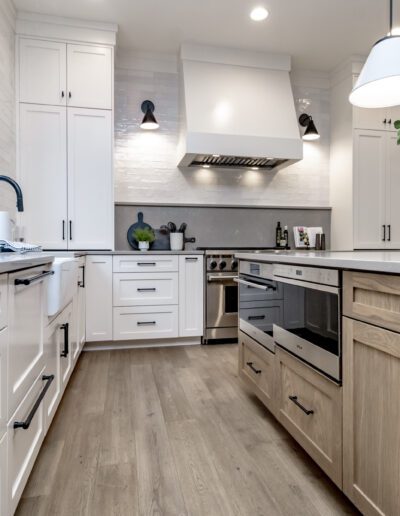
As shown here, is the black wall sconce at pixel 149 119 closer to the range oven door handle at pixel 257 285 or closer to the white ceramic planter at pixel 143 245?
the white ceramic planter at pixel 143 245

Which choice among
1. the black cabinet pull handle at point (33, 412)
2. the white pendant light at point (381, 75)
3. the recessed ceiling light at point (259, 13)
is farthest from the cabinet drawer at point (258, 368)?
the recessed ceiling light at point (259, 13)

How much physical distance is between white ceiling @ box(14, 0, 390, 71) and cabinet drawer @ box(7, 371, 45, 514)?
3.06m

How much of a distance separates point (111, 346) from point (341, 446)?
2.47m

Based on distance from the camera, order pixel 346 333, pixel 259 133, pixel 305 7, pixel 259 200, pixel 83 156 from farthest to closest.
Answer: pixel 259 200 → pixel 259 133 → pixel 83 156 → pixel 305 7 → pixel 346 333

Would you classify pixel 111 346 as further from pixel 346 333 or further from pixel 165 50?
pixel 165 50

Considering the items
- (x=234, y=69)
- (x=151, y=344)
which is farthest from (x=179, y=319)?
(x=234, y=69)

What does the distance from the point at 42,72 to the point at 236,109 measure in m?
1.80

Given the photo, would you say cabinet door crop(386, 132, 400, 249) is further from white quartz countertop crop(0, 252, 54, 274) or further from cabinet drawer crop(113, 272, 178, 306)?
white quartz countertop crop(0, 252, 54, 274)

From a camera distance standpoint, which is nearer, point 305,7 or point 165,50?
point 305,7

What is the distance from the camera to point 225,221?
3.97 m

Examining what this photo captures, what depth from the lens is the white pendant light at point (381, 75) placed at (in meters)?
1.46

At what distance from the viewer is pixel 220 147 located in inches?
131

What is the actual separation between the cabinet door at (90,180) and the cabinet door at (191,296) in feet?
2.42

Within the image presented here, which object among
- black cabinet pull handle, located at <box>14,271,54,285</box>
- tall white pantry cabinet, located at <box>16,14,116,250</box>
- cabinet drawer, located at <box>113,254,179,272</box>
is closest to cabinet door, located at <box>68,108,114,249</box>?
tall white pantry cabinet, located at <box>16,14,116,250</box>
